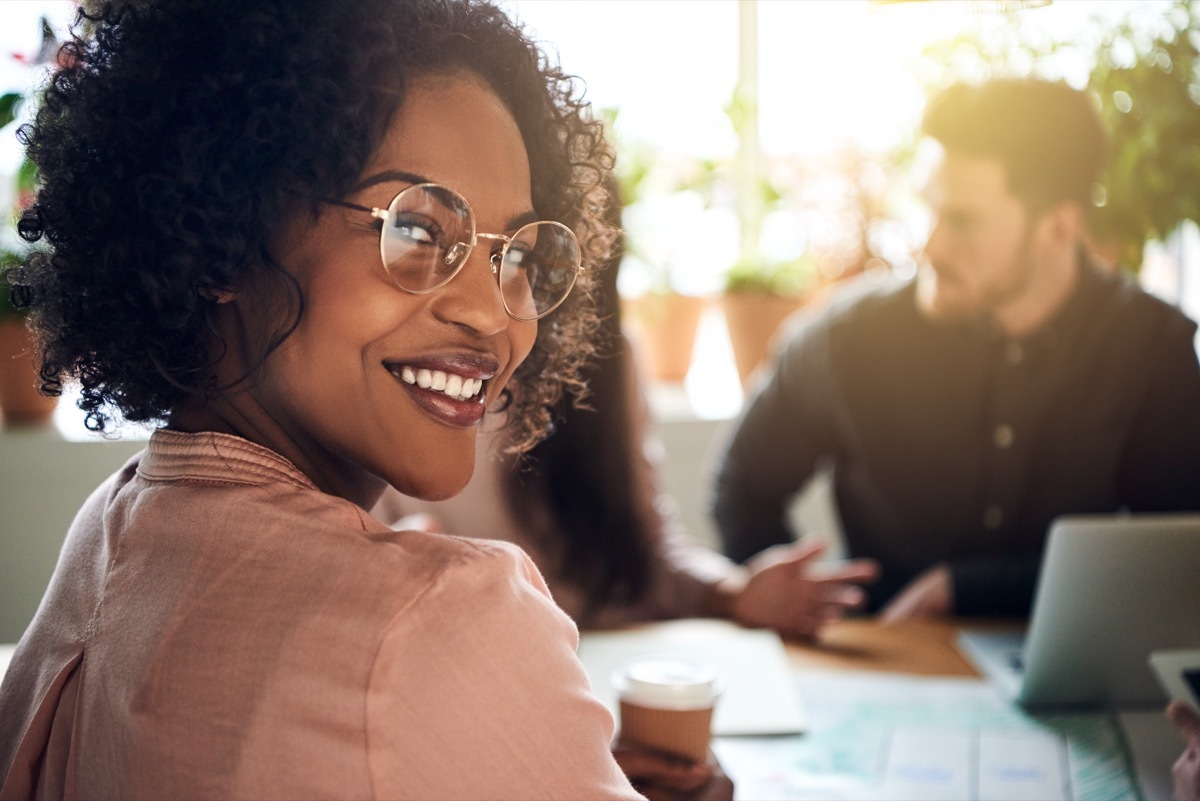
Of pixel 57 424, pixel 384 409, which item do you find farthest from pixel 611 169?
pixel 57 424

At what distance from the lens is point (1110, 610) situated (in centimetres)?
133

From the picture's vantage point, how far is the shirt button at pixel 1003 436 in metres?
2.29

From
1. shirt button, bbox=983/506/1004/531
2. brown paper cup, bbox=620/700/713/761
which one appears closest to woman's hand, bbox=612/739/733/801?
brown paper cup, bbox=620/700/713/761

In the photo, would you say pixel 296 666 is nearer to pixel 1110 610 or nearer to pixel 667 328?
pixel 1110 610

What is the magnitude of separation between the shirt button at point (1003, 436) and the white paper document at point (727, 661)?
0.84 meters

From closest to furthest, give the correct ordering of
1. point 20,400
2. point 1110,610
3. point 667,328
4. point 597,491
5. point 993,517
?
point 1110,610 < point 597,491 < point 993,517 < point 20,400 < point 667,328

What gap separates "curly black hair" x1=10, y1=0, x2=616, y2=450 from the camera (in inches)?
31.7

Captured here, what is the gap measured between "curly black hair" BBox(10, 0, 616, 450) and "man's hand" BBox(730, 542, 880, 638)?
41.4 inches

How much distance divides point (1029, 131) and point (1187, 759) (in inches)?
63.3

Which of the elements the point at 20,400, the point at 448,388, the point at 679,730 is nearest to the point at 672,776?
the point at 679,730

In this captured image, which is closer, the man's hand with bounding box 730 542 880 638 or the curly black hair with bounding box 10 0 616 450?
the curly black hair with bounding box 10 0 616 450

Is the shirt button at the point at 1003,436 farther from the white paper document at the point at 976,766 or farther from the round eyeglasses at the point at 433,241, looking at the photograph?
the round eyeglasses at the point at 433,241

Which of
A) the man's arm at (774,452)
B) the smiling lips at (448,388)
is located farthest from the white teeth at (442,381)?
the man's arm at (774,452)

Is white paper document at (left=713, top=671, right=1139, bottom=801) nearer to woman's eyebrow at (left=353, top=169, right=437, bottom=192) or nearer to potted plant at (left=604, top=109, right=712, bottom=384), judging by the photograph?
woman's eyebrow at (left=353, top=169, right=437, bottom=192)
